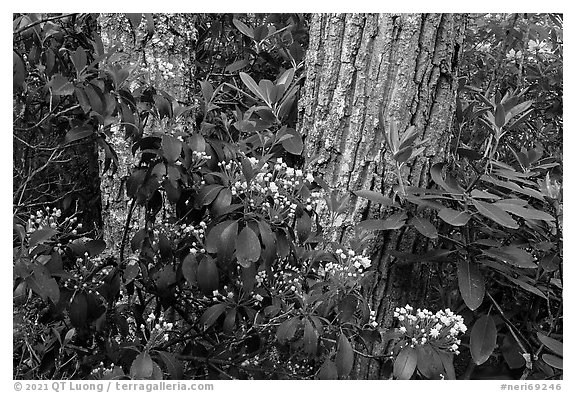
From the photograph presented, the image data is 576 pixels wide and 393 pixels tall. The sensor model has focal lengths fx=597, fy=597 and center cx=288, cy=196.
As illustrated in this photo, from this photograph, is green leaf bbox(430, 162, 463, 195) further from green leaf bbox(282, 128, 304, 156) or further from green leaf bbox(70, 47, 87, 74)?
green leaf bbox(70, 47, 87, 74)

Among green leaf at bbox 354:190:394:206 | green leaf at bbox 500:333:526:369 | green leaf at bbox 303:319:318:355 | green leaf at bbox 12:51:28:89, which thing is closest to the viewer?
green leaf at bbox 303:319:318:355

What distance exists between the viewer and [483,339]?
1.39 m

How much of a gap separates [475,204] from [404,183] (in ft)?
0.64

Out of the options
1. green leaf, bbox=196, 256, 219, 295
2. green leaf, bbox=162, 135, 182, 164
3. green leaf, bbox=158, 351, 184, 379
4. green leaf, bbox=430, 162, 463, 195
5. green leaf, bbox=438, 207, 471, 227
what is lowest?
green leaf, bbox=158, 351, 184, 379

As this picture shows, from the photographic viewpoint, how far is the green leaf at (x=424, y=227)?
1281mm

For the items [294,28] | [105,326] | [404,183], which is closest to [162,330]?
[105,326]

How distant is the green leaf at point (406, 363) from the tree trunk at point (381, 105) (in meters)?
0.24

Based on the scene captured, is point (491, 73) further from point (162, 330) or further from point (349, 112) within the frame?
point (162, 330)

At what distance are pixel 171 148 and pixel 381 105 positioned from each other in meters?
0.52

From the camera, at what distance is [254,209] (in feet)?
3.96

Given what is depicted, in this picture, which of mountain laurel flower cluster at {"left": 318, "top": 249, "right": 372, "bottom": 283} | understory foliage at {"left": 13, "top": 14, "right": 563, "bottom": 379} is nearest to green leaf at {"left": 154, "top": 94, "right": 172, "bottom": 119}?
understory foliage at {"left": 13, "top": 14, "right": 563, "bottom": 379}

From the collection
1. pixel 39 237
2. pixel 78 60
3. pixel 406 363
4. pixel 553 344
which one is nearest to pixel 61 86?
pixel 78 60

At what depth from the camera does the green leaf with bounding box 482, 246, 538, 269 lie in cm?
132

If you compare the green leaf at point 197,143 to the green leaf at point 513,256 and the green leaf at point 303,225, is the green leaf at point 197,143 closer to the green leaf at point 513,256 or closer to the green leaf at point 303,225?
the green leaf at point 303,225
